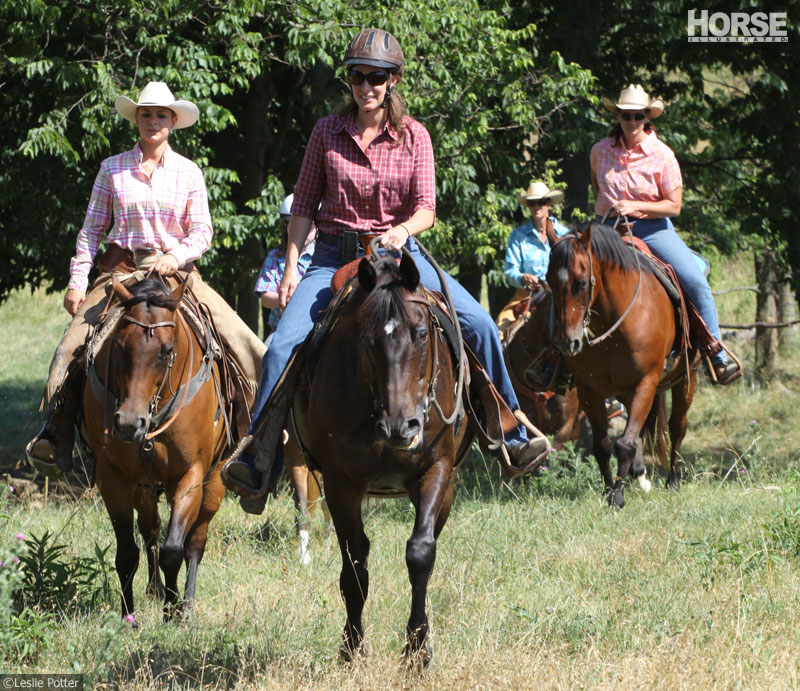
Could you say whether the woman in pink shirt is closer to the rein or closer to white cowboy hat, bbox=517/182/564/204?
the rein

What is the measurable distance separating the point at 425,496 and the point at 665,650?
52.9 inches

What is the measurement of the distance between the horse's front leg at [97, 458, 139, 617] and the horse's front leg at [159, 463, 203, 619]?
9.3 inches

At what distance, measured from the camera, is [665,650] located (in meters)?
4.86

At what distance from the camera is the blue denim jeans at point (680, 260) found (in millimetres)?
9906

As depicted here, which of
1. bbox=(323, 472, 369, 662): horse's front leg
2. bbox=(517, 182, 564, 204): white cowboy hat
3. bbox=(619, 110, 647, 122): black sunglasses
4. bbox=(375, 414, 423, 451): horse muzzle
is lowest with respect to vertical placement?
bbox=(323, 472, 369, 662): horse's front leg

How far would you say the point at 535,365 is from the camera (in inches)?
411

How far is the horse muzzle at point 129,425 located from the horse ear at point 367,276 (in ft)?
5.48

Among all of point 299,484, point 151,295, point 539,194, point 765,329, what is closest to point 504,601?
point 151,295

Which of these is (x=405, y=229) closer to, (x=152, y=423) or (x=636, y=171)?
(x=152, y=423)

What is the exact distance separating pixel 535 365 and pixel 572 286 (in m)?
1.75

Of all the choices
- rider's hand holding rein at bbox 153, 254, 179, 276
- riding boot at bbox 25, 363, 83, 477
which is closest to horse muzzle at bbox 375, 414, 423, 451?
rider's hand holding rein at bbox 153, 254, 179, 276

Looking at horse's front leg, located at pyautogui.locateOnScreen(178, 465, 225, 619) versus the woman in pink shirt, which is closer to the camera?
horse's front leg, located at pyautogui.locateOnScreen(178, 465, 225, 619)

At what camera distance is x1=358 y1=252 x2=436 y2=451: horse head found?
4445mm

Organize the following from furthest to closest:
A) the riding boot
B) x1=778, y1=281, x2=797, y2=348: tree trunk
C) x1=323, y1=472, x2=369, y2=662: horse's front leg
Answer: x1=778, y1=281, x2=797, y2=348: tree trunk < the riding boot < x1=323, y1=472, x2=369, y2=662: horse's front leg
